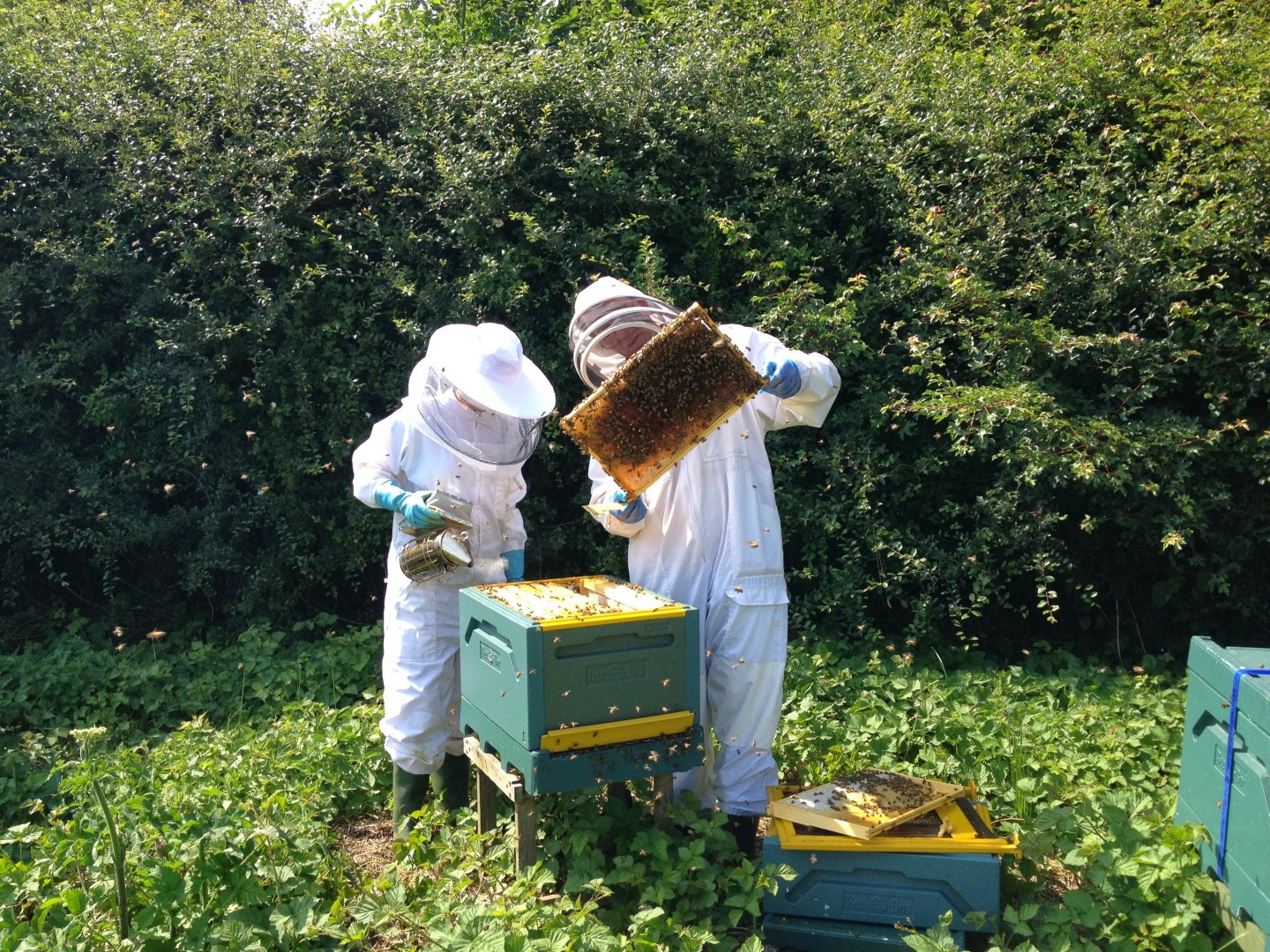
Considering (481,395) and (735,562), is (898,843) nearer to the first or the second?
(735,562)

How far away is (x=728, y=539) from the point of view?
317cm

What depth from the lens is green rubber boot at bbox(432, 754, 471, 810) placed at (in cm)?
356

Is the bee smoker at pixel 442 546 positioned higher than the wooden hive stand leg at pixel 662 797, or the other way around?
the bee smoker at pixel 442 546

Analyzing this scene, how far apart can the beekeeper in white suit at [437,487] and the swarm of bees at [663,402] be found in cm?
31

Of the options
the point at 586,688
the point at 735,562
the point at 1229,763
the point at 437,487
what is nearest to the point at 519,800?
the point at 586,688

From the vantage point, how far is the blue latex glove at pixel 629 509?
324 centimetres

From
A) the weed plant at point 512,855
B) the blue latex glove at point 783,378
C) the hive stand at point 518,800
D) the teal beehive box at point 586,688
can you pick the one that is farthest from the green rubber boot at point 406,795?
the blue latex glove at point 783,378

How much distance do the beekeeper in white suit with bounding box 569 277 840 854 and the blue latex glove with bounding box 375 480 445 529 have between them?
0.56 meters

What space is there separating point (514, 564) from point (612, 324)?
96 cm

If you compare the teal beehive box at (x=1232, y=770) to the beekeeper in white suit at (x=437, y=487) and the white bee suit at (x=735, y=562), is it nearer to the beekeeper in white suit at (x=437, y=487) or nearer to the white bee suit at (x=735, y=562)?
the white bee suit at (x=735, y=562)

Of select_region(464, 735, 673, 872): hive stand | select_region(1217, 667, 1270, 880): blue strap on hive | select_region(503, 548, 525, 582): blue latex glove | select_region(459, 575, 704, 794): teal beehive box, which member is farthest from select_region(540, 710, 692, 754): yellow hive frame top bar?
select_region(1217, 667, 1270, 880): blue strap on hive

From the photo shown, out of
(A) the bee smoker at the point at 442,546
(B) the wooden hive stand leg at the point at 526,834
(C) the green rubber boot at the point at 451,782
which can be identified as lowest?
(C) the green rubber boot at the point at 451,782

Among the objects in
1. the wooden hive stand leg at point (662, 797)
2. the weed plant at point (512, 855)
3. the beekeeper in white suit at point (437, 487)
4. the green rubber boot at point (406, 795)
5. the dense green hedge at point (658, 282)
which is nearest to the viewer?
the weed plant at point (512, 855)

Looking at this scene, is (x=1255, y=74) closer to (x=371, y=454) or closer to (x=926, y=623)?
(x=926, y=623)
